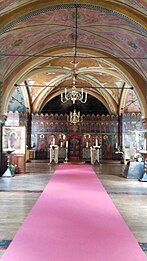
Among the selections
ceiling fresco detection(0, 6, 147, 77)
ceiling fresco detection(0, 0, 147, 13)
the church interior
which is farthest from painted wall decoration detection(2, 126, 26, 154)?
ceiling fresco detection(0, 0, 147, 13)

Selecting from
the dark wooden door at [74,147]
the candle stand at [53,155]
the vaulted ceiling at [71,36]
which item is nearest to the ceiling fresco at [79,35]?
the vaulted ceiling at [71,36]

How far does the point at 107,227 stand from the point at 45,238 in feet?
3.61

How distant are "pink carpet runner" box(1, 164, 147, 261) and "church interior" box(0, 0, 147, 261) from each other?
8.1 inches

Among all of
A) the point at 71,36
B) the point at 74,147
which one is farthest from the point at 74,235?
the point at 74,147

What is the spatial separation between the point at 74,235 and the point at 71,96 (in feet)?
34.6

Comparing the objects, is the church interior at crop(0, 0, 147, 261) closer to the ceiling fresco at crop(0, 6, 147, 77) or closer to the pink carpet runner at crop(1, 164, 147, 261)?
the ceiling fresco at crop(0, 6, 147, 77)

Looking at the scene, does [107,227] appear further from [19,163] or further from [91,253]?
[19,163]

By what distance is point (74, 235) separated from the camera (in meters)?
4.09

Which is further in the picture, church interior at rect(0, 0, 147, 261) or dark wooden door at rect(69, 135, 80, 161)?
dark wooden door at rect(69, 135, 80, 161)

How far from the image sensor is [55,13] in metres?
10.5

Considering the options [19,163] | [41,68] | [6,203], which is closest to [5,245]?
[6,203]

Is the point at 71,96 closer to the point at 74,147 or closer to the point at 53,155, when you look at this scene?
the point at 53,155

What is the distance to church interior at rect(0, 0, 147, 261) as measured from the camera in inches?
326

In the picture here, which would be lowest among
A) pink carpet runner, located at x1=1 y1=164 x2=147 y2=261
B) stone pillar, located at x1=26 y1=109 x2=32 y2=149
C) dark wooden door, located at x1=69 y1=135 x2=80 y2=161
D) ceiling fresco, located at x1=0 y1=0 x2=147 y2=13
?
pink carpet runner, located at x1=1 y1=164 x2=147 y2=261
